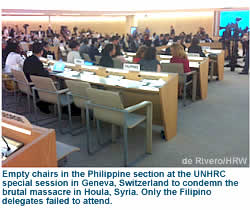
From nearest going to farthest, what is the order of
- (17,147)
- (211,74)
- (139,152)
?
(17,147), (139,152), (211,74)

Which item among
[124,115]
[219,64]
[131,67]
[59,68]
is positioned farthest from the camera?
[219,64]

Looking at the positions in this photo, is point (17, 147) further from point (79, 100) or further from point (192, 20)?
point (192, 20)

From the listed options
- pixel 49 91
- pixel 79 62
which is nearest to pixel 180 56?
pixel 79 62

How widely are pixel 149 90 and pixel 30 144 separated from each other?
196cm

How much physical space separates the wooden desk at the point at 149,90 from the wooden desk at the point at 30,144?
1698 mm

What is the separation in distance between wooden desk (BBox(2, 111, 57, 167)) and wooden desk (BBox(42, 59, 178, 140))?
1698 millimetres

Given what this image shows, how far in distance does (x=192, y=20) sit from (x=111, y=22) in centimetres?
498

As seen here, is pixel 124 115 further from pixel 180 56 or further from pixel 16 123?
pixel 180 56

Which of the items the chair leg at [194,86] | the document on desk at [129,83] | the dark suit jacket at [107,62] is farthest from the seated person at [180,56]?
the document on desk at [129,83]

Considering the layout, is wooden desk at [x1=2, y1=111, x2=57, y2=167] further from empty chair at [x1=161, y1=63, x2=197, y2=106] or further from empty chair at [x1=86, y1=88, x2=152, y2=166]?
empty chair at [x1=161, y1=63, x2=197, y2=106]

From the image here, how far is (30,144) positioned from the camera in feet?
5.29

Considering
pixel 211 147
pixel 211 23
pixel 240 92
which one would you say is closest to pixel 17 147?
pixel 211 147

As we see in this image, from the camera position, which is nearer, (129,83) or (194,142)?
(194,142)

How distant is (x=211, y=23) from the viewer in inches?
583
